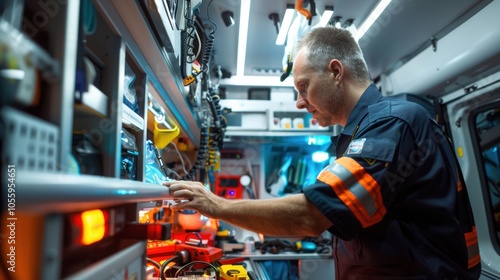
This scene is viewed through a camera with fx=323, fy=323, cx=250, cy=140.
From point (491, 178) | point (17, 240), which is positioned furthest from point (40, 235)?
point (491, 178)

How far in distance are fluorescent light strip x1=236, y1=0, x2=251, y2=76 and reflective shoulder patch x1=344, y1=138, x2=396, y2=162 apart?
180 centimetres

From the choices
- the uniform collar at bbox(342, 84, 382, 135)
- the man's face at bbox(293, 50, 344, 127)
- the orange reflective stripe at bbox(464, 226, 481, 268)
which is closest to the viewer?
the orange reflective stripe at bbox(464, 226, 481, 268)

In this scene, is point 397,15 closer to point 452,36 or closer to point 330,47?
point 452,36

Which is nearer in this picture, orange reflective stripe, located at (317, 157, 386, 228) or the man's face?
orange reflective stripe, located at (317, 157, 386, 228)

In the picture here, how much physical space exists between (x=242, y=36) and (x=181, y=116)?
1122 millimetres

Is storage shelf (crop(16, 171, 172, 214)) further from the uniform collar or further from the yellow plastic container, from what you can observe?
the yellow plastic container

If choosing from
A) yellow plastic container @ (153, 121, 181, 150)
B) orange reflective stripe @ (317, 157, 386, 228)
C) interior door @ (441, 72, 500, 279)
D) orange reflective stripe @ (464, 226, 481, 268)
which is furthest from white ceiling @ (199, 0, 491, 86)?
orange reflective stripe @ (464, 226, 481, 268)

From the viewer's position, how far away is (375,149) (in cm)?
127

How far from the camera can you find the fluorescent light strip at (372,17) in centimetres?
272

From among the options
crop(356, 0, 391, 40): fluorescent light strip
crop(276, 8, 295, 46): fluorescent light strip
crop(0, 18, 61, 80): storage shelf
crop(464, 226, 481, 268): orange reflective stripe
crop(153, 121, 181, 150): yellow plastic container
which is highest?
crop(356, 0, 391, 40): fluorescent light strip

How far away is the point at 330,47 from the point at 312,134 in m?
2.44

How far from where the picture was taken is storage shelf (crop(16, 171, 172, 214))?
1.50 feet

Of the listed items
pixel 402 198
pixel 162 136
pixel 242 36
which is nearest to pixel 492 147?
pixel 402 198

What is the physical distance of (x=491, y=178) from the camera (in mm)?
3932
